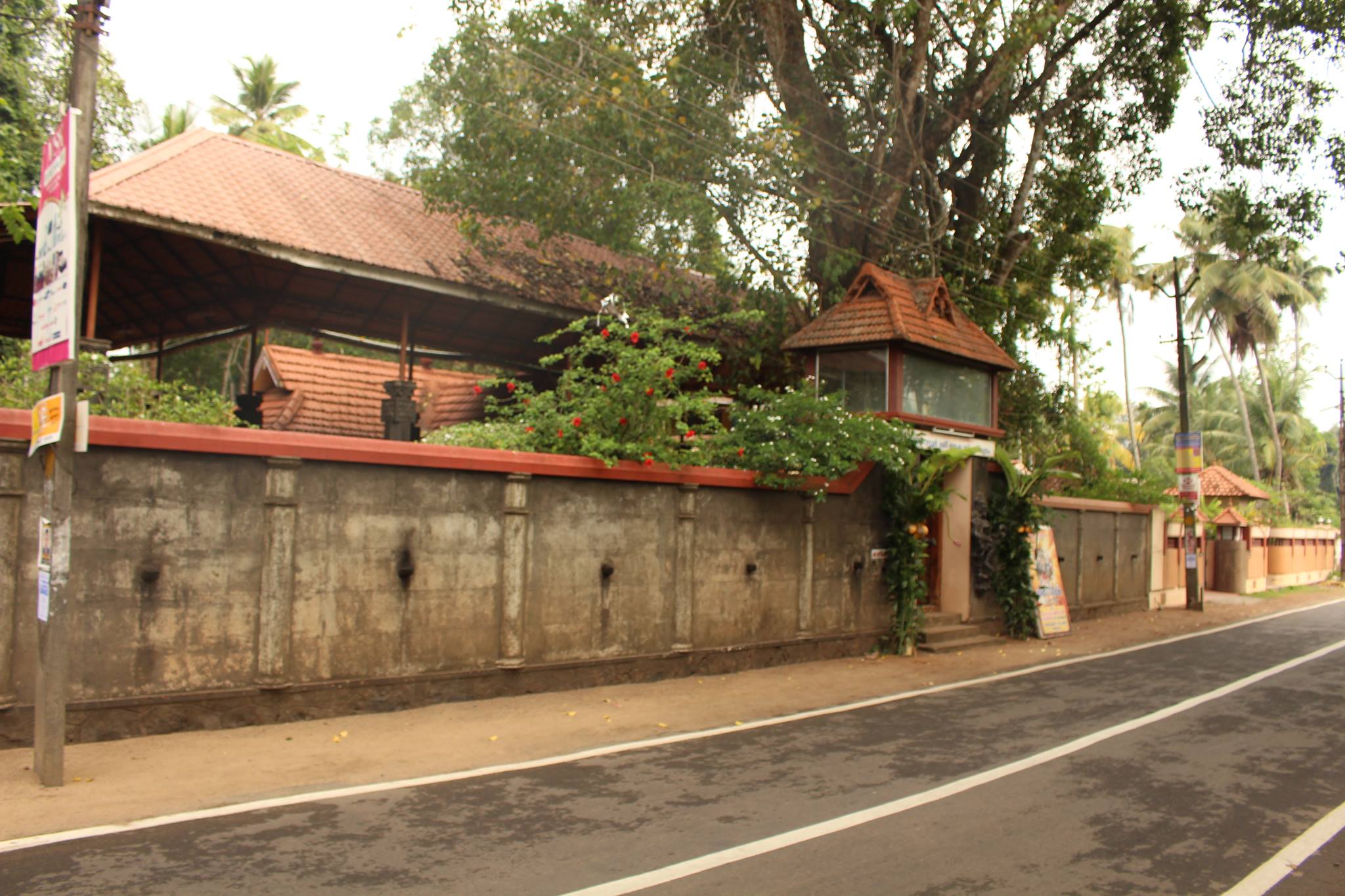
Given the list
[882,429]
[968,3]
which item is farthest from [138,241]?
[968,3]

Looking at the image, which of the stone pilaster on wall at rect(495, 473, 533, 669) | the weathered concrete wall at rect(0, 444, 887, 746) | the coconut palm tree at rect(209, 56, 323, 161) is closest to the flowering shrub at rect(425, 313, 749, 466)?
the weathered concrete wall at rect(0, 444, 887, 746)

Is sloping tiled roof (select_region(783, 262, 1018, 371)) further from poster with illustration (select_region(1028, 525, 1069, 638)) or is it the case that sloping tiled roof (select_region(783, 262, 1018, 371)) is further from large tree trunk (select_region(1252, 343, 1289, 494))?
large tree trunk (select_region(1252, 343, 1289, 494))

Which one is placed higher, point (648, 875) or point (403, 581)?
point (403, 581)

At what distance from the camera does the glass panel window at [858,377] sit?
1577 centimetres

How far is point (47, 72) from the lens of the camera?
15039 millimetres

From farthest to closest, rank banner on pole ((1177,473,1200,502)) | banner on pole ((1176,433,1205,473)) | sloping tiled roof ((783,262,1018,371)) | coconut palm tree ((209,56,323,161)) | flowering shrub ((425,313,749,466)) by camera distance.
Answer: coconut palm tree ((209,56,323,161)) → banner on pole ((1177,473,1200,502)) → banner on pole ((1176,433,1205,473)) → sloping tiled roof ((783,262,1018,371)) → flowering shrub ((425,313,749,466))

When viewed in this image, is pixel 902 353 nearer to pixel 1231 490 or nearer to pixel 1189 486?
pixel 1189 486

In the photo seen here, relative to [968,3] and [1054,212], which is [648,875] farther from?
[1054,212]

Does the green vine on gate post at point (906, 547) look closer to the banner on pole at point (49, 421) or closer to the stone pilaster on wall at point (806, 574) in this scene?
the stone pilaster on wall at point (806, 574)

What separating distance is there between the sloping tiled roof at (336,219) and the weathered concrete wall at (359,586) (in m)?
4.80

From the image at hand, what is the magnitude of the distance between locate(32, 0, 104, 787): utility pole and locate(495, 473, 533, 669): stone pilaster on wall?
4153 millimetres

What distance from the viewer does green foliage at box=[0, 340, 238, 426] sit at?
350 inches

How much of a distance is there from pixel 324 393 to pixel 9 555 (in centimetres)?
1365

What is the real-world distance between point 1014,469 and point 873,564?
418 centimetres
